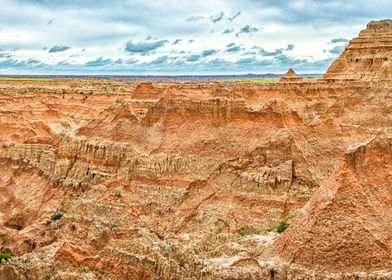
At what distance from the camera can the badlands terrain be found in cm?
2203

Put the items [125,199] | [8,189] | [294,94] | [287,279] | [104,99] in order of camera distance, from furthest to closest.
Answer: [104,99] < [294,94] < [8,189] < [125,199] < [287,279]

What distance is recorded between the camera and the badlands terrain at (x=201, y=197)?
22.0 metres

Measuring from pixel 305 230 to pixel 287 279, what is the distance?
2.12 metres

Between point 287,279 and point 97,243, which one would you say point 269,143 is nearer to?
point 97,243

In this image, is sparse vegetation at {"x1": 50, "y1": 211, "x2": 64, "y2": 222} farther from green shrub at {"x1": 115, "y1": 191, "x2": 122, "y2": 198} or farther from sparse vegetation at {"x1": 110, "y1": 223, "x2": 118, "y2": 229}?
sparse vegetation at {"x1": 110, "y1": 223, "x2": 118, "y2": 229}

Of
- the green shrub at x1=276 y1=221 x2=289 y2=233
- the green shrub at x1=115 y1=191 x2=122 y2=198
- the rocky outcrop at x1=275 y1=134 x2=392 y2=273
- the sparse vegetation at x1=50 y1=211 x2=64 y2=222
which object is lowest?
the sparse vegetation at x1=50 y1=211 x2=64 y2=222

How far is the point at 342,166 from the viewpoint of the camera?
75.9ft

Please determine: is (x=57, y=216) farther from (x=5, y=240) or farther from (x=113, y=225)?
(x=113, y=225)

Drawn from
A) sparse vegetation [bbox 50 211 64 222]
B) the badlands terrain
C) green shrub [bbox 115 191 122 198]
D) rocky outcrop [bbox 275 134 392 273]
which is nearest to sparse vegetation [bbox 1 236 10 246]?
the badlands terrain

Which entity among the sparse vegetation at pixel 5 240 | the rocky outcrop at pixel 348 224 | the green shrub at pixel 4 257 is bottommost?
the sparse vegetation at pixel 5 240

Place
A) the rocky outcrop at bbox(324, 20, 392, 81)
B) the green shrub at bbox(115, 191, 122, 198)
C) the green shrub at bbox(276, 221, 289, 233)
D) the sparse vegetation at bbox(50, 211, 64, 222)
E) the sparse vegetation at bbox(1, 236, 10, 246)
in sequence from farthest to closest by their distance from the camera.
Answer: the rocky outcrop at bbox(324, 20, 392, 81) < the sparse vegetation at bbox(50, 211, 64, 222) < the sparse vegetation at bbox(1, 236, 10, 246) < the green shrub at bbox(115, 191, 122, 198) < the green shrub at bbox(276, 221, 289, 233)

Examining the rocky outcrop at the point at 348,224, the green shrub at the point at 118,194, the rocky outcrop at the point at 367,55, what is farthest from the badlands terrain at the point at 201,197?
the rocky outcrop at the point at 367,55

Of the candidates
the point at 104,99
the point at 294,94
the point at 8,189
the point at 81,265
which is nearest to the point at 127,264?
the point at 81,265

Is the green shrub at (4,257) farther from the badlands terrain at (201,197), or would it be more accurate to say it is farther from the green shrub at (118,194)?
the green shrub at (118,194)
